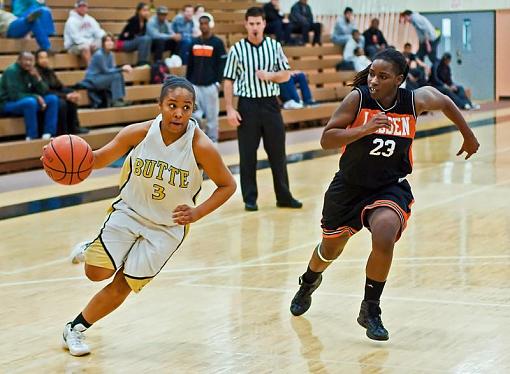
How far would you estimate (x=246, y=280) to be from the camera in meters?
7.06

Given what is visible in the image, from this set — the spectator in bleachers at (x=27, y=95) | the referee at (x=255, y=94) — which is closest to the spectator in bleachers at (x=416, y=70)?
the spectator in bleachers at (x=27, y=95)

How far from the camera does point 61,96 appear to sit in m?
13.9

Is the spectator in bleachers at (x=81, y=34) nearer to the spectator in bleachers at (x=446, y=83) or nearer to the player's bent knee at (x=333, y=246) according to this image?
the spectator in bleachers at (x=446, y=83)

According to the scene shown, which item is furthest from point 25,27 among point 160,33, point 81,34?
point 160,33

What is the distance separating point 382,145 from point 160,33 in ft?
40.8

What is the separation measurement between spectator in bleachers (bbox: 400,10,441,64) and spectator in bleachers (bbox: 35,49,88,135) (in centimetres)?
1271

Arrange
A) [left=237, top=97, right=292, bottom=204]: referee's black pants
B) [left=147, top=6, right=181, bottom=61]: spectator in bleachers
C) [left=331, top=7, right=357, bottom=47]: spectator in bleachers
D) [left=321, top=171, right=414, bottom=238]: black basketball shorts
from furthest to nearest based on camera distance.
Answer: [left=331, top=7, right=357, bottom=47]: spectator in bleachers
[left=147, top=6, right=181, bottom=61]: spectator in bleachers
[left=237, top=97, right=292, bottom=204]: referee's black pants
[left=321, top=171, right=414, bottom=238]: black basketball shorts

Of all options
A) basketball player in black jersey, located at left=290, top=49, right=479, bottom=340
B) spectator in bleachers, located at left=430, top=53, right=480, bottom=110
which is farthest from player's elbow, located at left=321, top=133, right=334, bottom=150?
spectator in bleachers, located at left=430, top=53, right=480, bottom=110

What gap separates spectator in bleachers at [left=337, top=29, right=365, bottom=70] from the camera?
2270cm

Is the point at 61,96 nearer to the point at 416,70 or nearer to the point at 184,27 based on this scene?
the point at 184,27

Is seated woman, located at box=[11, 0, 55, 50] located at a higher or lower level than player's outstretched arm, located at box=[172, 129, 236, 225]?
higher

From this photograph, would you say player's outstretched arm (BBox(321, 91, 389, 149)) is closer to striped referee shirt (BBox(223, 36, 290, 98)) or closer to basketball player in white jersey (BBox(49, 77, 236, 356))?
basketball player in white jersey (BBox(49, 77, 236, 356))

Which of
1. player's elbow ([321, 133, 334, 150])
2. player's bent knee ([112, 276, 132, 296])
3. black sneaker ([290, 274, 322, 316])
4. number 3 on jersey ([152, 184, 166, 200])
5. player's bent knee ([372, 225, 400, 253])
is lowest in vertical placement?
black sneaker ([290, 274, 322, 316])

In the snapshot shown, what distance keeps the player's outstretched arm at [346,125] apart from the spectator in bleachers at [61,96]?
8.87 meters
